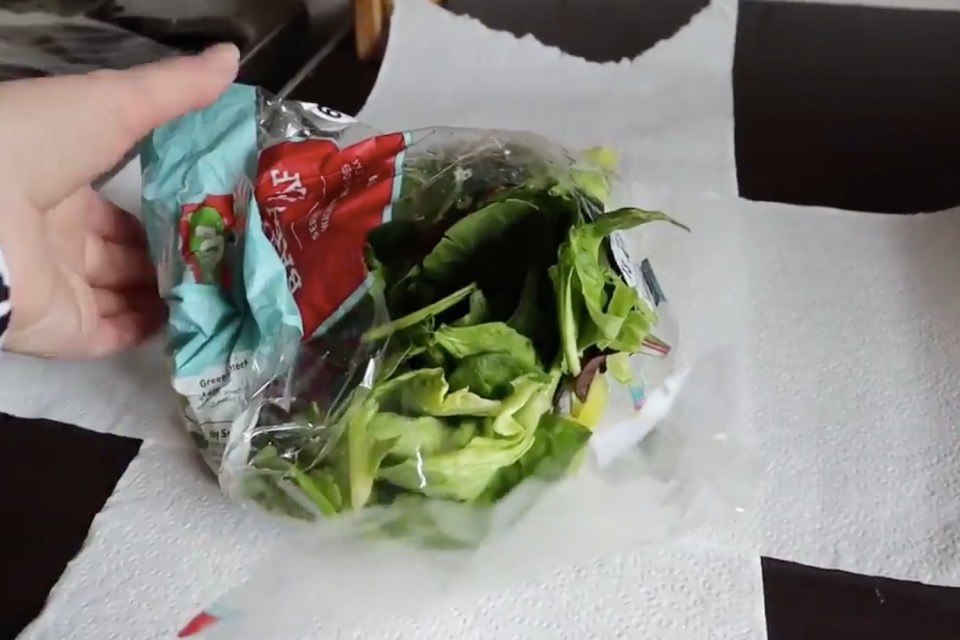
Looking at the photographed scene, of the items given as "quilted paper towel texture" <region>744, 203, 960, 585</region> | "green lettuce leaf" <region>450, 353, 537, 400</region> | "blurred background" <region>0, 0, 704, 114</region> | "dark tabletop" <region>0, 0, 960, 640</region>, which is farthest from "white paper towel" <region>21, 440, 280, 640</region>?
"blurred background" <region>0, 0, 704, 114</region>

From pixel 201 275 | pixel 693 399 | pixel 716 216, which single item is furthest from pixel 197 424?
pixel 716 216

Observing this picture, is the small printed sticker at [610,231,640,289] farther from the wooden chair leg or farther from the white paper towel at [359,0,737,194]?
the wooden chair leg

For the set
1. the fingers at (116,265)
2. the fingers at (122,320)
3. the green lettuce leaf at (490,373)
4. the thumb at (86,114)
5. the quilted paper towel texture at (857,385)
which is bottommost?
the quilted paper towel texture at (857,385)

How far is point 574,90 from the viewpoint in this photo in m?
0.70

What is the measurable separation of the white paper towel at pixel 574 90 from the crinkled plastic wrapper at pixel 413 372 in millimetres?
197

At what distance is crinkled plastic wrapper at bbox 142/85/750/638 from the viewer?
363mm

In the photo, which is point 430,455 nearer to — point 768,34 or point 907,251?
point 907,251

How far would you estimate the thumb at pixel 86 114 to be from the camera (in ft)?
1.32

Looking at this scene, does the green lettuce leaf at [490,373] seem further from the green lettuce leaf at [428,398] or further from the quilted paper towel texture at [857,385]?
the quilted paper towel texture at [857,385]

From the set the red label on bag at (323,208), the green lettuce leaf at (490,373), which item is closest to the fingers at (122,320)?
the red label on bag at (323,208)

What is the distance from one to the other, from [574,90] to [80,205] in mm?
349

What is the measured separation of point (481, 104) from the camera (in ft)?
2.24

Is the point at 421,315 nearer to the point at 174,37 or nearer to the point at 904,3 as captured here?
the point at 174,37

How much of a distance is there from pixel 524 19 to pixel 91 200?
16.0 inches
